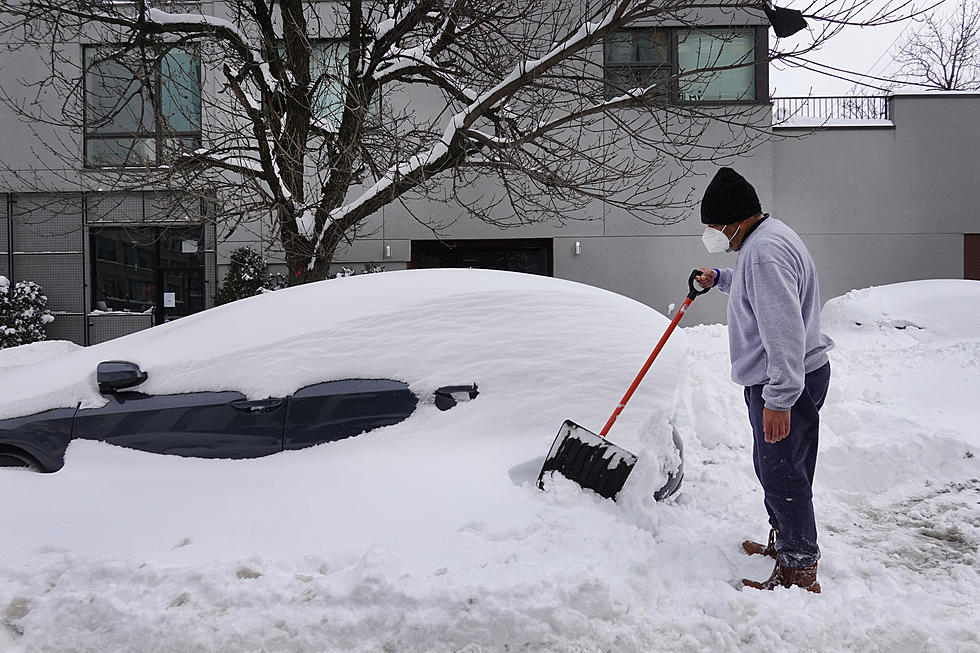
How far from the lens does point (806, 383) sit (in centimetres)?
247

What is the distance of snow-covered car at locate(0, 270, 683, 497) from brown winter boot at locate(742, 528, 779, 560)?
1.32ft

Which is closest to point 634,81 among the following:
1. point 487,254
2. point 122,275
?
point 487,254

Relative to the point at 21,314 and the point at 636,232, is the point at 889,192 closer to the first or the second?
the point at 636,232

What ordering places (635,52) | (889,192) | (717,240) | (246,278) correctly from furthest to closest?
(889,192), (635,52), (246,278), (717,240)

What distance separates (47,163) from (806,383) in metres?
14.1

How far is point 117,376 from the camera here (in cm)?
276

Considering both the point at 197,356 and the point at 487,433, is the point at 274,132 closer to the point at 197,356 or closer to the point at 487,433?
the point at 197,356

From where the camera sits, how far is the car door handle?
2.71 metres

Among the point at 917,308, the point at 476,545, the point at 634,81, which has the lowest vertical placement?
the point at 476,545

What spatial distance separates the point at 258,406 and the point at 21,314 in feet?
38.1

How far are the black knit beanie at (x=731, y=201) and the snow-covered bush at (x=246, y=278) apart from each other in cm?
875

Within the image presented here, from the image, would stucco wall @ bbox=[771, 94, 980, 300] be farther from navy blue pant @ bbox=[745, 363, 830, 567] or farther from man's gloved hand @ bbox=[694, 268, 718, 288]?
navy blue pant @ bbox=[745, 363, 830, 567]

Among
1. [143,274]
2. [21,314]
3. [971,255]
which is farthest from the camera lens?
[143,274]

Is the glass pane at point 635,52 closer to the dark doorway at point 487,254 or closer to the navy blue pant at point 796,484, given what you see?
the dark doorway at point 487,254
